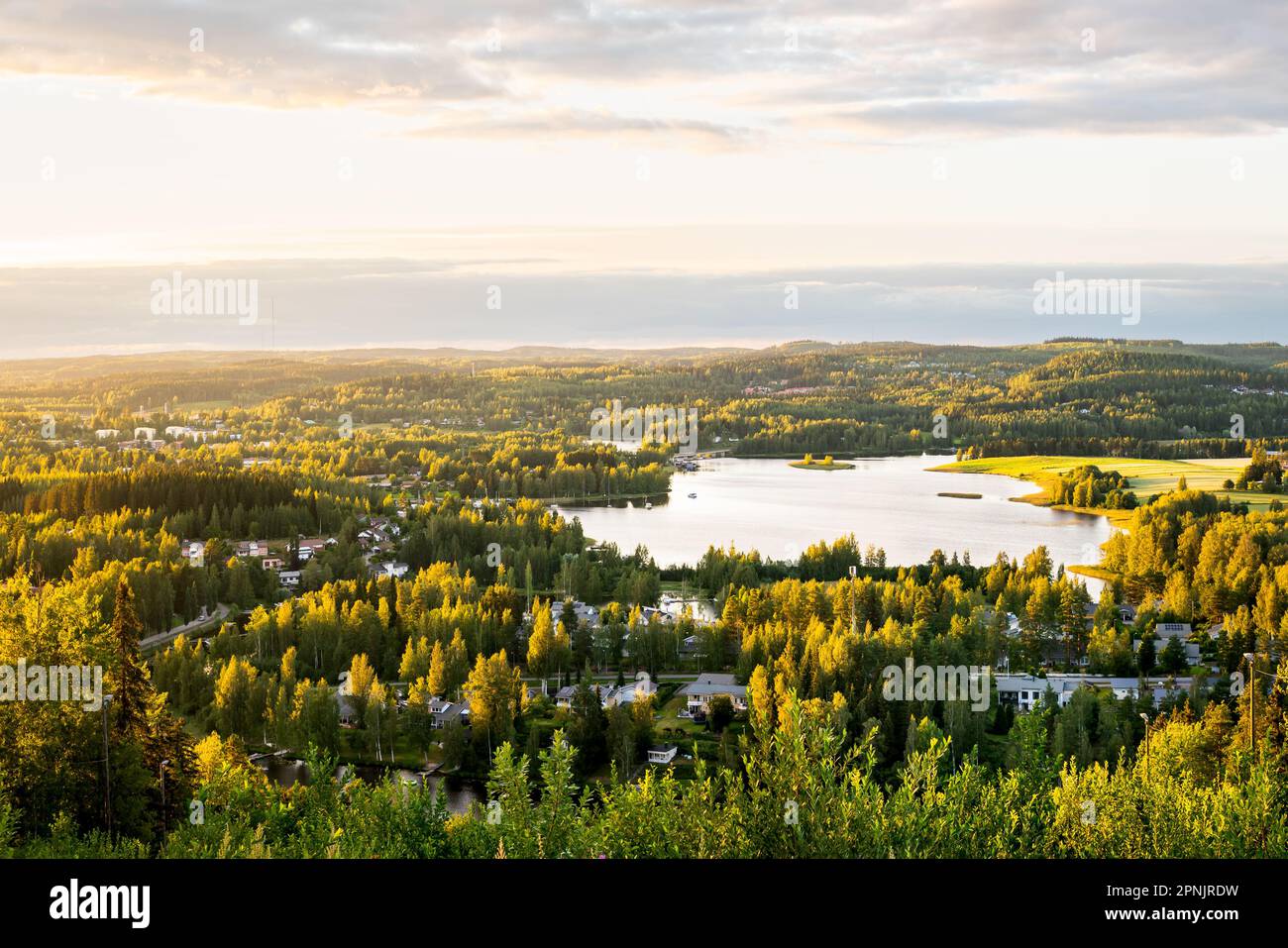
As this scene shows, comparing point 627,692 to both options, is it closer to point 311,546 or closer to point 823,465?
point 311,546

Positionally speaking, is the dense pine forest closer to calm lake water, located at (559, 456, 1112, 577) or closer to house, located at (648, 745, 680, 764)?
house, located at (648, 745, 680, 764)

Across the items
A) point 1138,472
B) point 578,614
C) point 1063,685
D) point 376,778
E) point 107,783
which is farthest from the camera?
point 1138,472

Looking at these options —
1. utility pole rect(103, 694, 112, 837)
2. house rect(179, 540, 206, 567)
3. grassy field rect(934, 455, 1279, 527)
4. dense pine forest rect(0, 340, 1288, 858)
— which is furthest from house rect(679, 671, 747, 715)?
grassy field rect(934, 455, 1279, 527)

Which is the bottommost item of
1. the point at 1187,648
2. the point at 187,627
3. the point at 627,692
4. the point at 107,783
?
the point at 187,627

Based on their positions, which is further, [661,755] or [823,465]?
[823,465]

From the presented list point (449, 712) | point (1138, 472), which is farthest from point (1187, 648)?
point (1138, 472)

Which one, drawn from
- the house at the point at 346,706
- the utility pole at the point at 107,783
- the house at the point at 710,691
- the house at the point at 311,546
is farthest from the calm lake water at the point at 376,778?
the house at the point at 311,546

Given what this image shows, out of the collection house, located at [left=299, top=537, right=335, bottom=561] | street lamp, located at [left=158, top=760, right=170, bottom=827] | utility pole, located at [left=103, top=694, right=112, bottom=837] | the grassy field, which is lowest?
house, located at [left=299, top=537, right=335, bottom=561]
